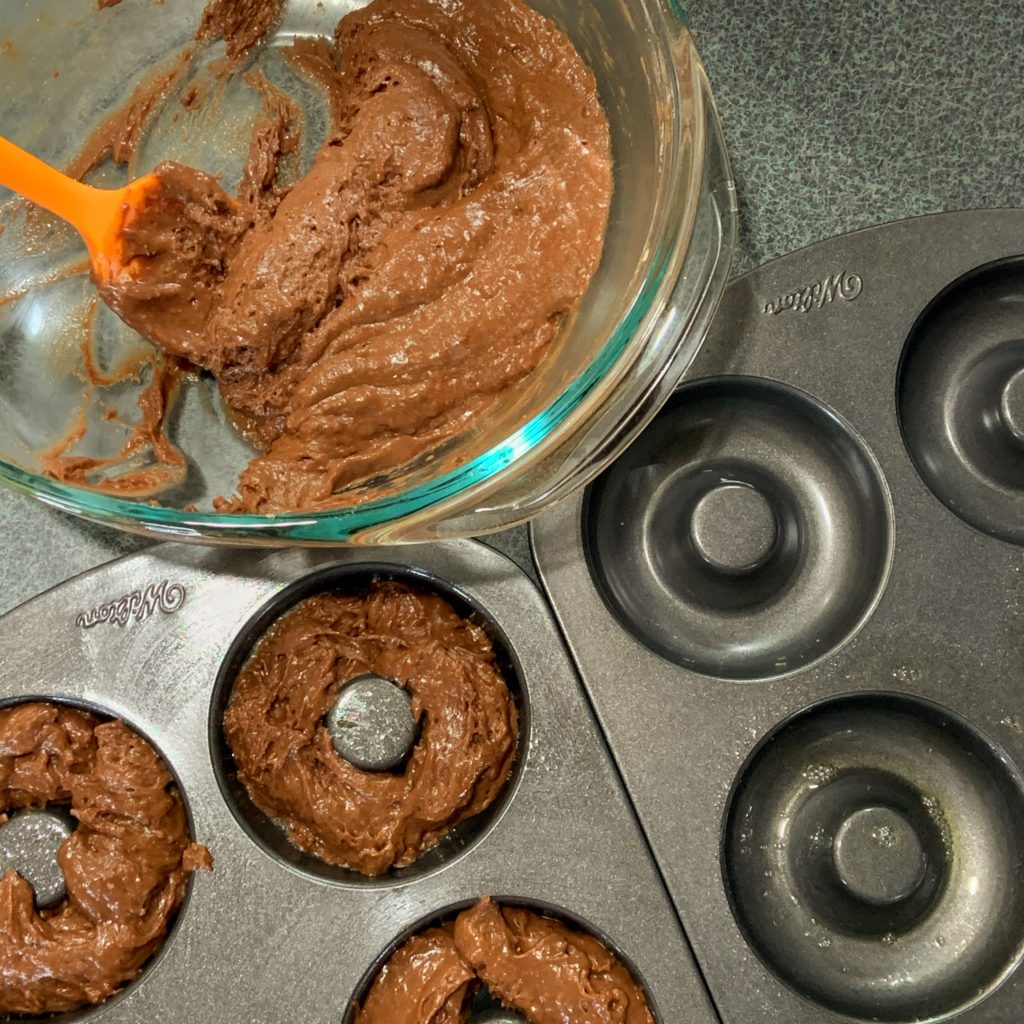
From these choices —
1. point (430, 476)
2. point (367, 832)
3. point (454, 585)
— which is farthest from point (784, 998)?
point (430, 476)

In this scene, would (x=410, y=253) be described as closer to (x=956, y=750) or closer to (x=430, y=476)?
(x=430, y=476)

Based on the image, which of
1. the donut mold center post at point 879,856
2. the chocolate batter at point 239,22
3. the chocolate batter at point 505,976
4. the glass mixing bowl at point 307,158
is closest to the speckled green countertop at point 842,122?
the glass mixing bowl at point 307,158

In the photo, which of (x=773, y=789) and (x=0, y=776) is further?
(x=773, y=789)

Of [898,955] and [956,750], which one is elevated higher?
[956,750]

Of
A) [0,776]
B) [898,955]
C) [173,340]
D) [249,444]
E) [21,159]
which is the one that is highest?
[21,159]

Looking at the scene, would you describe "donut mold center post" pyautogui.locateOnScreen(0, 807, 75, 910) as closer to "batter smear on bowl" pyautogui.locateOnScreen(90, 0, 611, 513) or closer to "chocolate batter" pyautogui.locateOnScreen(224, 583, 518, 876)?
"chocolate batter" pyautogui.locateOnScreen(224, 583, 518, 876)

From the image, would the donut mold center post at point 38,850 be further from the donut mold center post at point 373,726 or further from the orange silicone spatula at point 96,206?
the orange silicone spatula at point 96,206
